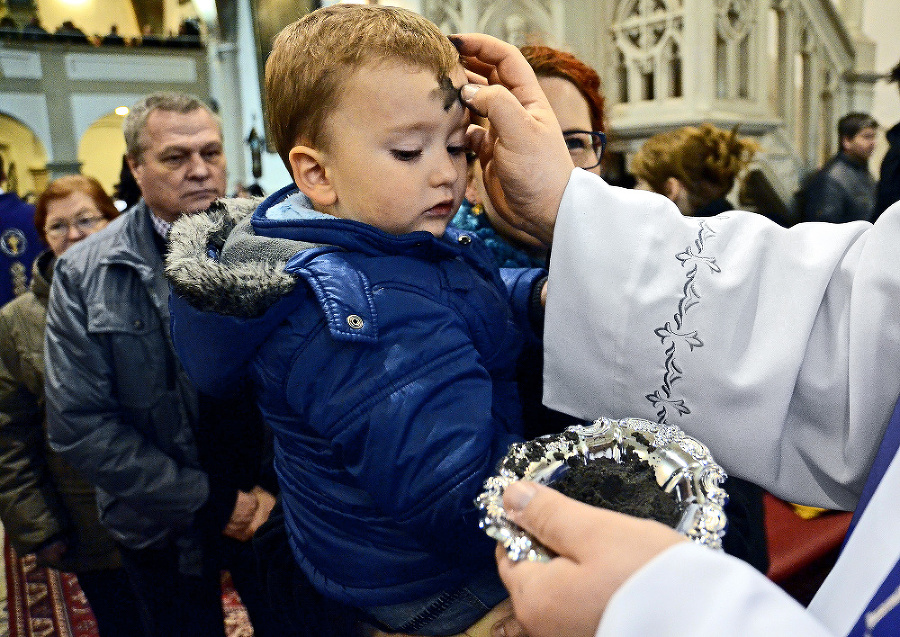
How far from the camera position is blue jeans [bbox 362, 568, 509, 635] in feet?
3.17

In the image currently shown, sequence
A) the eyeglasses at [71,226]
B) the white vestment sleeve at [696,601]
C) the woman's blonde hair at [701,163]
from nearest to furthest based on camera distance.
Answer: the white vestment sleeve at [696,601] → the eyeglasses at [71,226] → the woman's blonde hair at [701,163]

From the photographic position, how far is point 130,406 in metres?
1.96

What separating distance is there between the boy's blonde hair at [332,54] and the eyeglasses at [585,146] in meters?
0.70

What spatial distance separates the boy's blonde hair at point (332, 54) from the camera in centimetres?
97

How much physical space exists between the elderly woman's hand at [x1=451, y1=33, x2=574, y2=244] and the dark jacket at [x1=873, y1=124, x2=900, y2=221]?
10.1ft

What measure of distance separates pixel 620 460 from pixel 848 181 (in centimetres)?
447

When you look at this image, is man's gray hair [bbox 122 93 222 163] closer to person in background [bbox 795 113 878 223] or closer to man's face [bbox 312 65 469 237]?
man's face [bbox 312 65 469 237]

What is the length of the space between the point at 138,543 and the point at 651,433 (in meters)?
1.72

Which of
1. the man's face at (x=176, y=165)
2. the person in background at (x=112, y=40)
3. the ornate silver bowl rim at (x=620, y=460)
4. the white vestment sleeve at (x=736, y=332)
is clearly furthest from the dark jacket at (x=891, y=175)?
the person in background at (x=112, y=40)

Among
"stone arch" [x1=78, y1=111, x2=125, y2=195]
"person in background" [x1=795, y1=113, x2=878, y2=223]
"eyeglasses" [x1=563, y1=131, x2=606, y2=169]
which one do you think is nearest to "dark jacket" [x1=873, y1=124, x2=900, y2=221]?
"person in background" [x1=795, y1=113, x2=878, y2=223]

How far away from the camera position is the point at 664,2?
179 inches

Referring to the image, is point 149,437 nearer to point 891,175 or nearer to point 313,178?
point 313,178

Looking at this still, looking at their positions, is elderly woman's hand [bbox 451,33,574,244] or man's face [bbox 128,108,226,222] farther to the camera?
man's face [bbox 128,108,226,222]

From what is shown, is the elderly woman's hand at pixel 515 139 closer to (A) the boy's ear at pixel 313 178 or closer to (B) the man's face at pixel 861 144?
(A) the boy's ear at pixel 313 178
